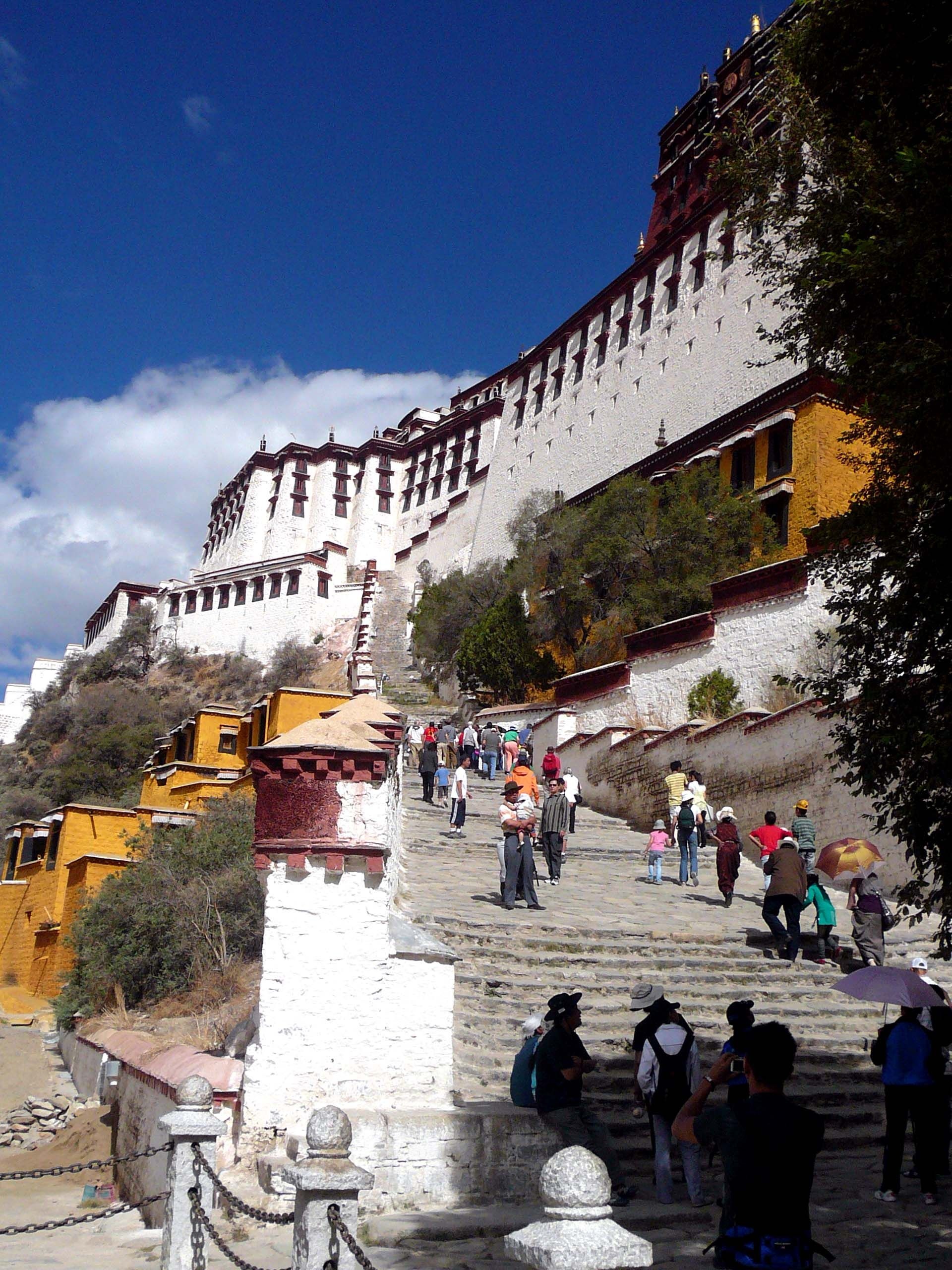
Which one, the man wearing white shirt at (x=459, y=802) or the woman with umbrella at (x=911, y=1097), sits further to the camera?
the man wearing white shirt at (x=459, y=802)

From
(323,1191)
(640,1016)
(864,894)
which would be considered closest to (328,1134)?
(323,1191)

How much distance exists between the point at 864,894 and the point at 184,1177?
7015 mm

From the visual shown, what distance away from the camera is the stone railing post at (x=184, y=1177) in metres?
5.00

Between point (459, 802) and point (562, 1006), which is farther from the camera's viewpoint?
point (459, 802)

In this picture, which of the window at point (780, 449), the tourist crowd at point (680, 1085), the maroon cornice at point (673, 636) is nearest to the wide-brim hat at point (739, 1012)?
the tourist crowd at point (680, 1085)

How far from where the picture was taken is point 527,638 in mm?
31734

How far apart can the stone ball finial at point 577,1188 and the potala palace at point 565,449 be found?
→ 24.0 ft

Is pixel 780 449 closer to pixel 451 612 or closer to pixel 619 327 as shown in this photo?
pixel 451 612

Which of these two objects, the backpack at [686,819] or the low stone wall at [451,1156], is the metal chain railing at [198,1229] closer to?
the low stone wall at [451,1156]

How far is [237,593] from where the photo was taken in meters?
60.4

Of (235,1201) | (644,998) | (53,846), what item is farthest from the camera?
(53,846)

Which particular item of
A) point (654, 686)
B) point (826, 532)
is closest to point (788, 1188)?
point (826, 532)

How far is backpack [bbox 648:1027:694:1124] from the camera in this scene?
611 cm

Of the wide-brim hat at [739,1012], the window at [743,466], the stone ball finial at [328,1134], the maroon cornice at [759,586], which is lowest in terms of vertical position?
the stone ball finial at [328,1134]
